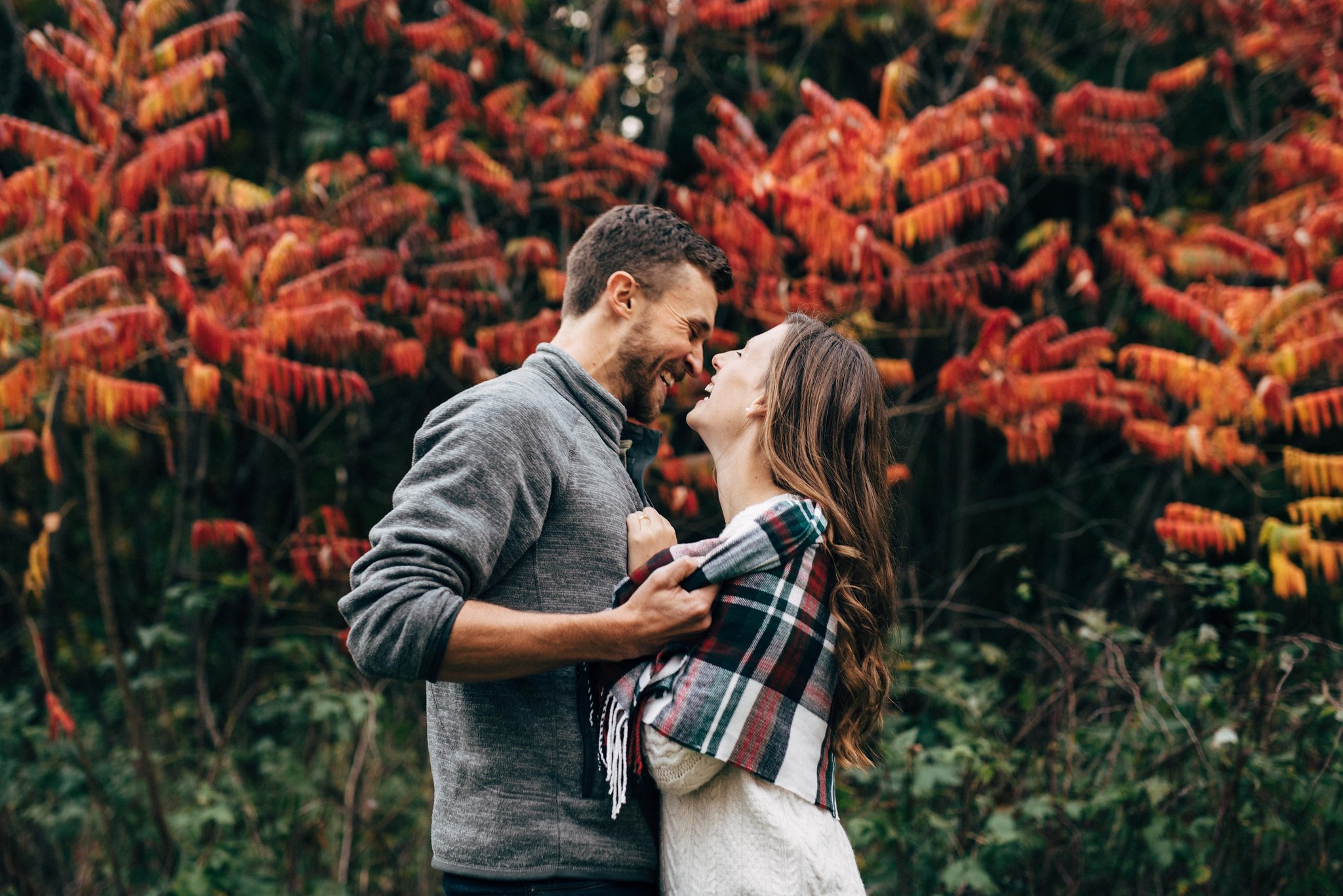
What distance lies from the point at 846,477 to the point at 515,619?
0.76 metres

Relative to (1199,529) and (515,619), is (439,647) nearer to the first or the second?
(515,619)

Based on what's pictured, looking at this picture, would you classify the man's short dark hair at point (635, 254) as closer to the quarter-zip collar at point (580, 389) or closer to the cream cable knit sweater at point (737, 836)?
the quarter-zip collar at point (580, 389)

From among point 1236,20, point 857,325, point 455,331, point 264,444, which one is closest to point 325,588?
point 264,444

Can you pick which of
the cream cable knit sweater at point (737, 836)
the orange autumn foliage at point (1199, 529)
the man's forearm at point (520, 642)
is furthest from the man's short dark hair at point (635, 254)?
the orange autumn foliage at point (1199, 529)

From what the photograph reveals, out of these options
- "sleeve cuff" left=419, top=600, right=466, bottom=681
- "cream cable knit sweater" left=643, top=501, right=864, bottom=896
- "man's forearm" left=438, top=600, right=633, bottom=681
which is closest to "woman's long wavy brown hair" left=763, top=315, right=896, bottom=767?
"cream cable knit sweater" left=643, top=501, right=864, bottom=896

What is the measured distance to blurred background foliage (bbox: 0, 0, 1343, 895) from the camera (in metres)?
3.78

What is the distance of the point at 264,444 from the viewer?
6.50 m

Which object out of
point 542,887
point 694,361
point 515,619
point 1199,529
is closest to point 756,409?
point 694,361

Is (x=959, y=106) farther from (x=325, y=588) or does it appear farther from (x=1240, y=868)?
(x=325, y=588)

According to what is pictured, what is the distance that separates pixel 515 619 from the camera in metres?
1.60

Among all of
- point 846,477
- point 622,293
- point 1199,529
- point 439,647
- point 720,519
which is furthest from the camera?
point 720,519

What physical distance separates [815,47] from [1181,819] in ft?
19.7

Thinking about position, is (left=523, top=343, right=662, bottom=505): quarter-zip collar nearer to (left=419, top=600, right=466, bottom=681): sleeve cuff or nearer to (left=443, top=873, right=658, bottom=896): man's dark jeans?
(left=419, top=600, right=466, bottom=681): sleeve cuff

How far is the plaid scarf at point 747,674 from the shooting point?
165 centimetres
